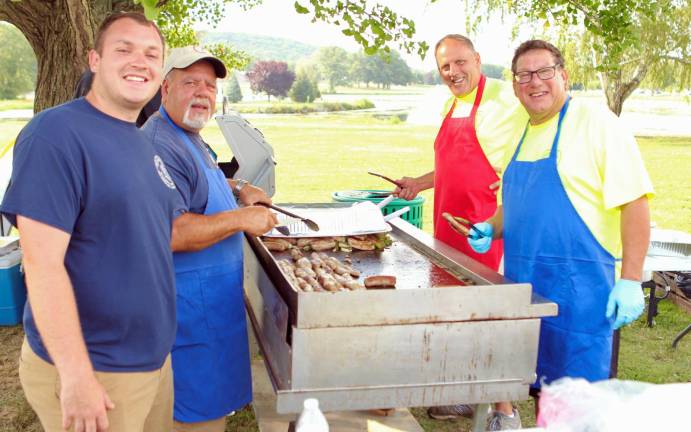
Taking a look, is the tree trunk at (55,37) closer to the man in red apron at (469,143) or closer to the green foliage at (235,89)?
the man in red apron at (469,143)

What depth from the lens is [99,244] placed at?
1.80 m

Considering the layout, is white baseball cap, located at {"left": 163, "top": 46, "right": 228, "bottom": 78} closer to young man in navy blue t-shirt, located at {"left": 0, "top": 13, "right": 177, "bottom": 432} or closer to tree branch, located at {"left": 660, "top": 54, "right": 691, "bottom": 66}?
young man in navy blue t-shirt, located at {"left": 0, "top": 13, "right": 177, "bottom": 432}

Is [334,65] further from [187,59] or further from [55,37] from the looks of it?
[187,59]

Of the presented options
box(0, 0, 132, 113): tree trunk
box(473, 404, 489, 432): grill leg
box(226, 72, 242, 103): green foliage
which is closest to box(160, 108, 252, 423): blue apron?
box(473, 404, 489, 432): grill leg

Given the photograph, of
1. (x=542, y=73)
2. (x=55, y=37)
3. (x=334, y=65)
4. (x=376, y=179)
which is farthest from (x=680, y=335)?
(x=334, y=65)

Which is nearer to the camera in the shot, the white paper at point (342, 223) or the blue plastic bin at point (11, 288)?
the white paper at point (342, 223)

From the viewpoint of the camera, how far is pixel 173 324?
2.10m

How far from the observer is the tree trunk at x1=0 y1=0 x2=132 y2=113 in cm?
533

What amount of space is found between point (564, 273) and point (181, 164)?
5.48 feet

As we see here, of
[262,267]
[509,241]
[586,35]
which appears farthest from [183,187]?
[586,35]

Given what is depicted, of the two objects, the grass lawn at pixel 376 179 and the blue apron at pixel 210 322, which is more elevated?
the blue apron at pixel 210 322

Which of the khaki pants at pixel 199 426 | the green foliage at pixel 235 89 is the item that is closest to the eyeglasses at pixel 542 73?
the khaki pants at pixel 199 426

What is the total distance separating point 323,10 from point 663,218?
9.72 m

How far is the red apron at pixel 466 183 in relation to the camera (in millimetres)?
4023
